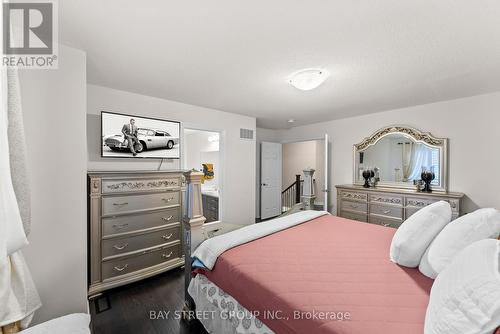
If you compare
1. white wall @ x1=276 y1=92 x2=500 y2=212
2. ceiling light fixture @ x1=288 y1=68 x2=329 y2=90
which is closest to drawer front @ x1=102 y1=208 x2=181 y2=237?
ceiling light fixture @ x1=288 y1=68 x2=329 y2=90

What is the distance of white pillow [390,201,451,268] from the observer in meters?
1.39

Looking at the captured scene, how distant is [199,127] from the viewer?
11.6 feet

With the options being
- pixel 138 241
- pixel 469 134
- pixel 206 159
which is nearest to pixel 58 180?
pixel 138 241

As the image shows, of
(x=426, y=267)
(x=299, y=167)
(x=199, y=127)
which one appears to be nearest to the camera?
(x=426, y=267)

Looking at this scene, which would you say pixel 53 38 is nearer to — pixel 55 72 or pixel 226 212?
pixel 55 72

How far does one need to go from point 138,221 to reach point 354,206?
3.38 meters

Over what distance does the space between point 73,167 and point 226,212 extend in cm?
253

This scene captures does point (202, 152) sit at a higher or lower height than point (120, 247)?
higher

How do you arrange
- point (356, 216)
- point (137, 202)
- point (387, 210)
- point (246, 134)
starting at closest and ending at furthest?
point (137, 202) < point (387, 210) < point (356, 216) < point (246, 134)

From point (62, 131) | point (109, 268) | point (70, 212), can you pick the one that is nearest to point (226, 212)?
point (109, 268)

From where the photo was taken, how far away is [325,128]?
4.63 meters

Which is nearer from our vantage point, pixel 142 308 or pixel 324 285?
pixel 324 285

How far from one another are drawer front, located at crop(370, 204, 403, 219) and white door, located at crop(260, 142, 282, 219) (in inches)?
90.8

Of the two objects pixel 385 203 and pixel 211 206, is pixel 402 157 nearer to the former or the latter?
pixel 385 203
